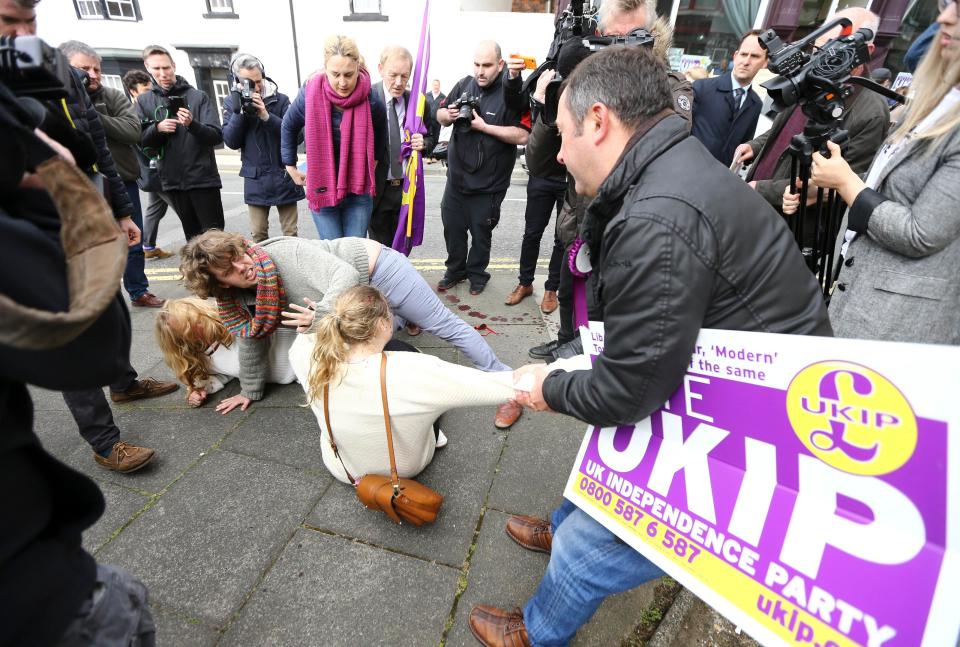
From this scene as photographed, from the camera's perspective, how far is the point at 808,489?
1073 mm

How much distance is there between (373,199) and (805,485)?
3.82m

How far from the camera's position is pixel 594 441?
1553mm

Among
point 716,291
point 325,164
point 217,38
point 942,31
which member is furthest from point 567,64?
point 217,38

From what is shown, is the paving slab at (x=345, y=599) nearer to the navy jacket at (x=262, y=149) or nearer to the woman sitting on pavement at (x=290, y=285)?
the woman sitting on pavement at (x=290, y=285)

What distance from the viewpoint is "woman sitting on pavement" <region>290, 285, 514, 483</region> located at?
1.94m

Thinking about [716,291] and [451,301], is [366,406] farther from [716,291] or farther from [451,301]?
[451,301]

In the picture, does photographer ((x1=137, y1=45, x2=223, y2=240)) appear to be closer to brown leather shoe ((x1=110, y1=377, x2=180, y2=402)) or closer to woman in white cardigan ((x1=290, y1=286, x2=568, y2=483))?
brown leather shoe ((x1=110, y1=377, x2=180, y2=402))

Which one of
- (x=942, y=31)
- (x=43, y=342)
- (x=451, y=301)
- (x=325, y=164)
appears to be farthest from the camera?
(x=451, y=301)

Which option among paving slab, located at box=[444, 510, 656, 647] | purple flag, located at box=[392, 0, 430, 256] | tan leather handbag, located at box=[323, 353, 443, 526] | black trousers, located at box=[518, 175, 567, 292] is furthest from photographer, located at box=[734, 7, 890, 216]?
purple flag, located at box=[392, 0, 430, 256]

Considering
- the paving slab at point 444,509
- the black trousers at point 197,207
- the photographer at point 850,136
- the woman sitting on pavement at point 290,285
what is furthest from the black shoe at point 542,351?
the black trousers at point 197,207

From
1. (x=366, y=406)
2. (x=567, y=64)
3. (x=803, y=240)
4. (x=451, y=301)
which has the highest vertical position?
(x=567, y=64)

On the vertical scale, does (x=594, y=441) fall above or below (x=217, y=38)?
below

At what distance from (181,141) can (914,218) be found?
16.6ft

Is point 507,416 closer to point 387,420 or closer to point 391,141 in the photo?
point 387,420
